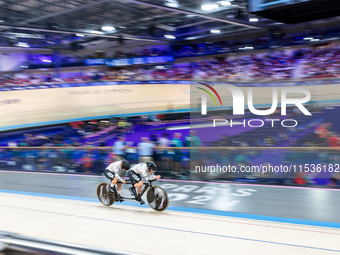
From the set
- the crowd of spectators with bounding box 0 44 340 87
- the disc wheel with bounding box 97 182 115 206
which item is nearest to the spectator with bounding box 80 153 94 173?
the disc wheel with bounding box 97 182 115 206

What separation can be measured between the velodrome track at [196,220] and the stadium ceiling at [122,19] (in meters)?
8.05

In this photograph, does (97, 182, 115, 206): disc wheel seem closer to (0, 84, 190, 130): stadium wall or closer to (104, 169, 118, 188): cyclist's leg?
(104, 169, 118, 188): cyclist's leg

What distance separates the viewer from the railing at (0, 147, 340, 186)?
5395 mm

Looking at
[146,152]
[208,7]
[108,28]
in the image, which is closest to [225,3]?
[208,7]

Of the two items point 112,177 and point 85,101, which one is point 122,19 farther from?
point 112,177

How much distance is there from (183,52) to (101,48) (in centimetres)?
557

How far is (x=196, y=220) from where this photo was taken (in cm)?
448

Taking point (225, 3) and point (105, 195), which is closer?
point (105, 195)

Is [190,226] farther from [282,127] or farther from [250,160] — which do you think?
[282,127]

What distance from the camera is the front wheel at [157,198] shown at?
4.92 metres

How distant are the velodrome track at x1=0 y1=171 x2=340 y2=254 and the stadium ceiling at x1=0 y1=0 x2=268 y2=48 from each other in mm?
8052

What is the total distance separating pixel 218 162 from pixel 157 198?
1808 millimetres

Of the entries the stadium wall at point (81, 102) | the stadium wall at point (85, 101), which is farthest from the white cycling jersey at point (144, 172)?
the stadium wall at point (81, 102)

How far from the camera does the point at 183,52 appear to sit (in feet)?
63.1
